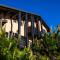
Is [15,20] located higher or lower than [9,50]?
higher

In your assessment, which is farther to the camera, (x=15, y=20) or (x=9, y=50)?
(x=15, y=20)

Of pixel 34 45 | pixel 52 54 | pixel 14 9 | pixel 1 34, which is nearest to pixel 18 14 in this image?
pixel 14 9

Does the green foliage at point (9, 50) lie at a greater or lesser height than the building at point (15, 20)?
lesser

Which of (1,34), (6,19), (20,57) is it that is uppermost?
(6,19)

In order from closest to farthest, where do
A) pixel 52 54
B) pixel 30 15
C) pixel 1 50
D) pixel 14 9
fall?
pixel 1 50 < pixel 52 54 < pixel 14 9 < pixel 30 15

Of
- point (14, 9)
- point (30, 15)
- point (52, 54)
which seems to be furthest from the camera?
point (30, 15)

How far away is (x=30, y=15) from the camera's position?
3281 centimetres

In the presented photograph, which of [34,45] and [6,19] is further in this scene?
[6,19]

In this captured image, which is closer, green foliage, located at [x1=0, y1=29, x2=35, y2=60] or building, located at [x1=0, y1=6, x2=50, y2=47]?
green foliage, located at [x1=0, y1=29, x2=35, y2=60]

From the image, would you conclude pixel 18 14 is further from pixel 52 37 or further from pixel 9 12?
pixel 52 37

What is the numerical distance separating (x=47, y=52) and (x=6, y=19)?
293 inches

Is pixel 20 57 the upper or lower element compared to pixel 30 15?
lower

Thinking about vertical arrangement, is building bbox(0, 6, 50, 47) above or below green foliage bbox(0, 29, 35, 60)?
above

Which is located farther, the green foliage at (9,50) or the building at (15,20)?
the building at (15,20)
